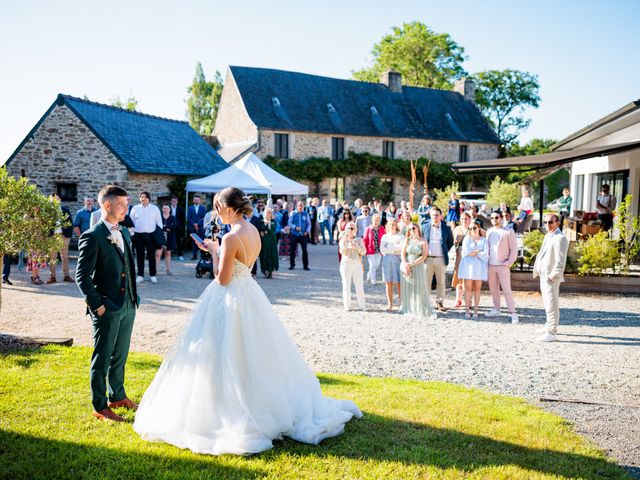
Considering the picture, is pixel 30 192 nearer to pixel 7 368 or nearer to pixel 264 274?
pixel 7 368

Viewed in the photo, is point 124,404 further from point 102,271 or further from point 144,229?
point 144,229

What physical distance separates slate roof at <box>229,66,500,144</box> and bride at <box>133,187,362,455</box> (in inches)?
1061

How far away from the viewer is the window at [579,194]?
20844mm

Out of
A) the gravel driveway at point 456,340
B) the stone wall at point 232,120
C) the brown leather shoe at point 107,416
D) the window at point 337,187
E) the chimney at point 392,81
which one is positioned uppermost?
the chimney at point 392,81

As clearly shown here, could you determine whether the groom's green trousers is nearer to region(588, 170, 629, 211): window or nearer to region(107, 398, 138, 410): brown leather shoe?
region(107, 398, 138, 410): brown leather shoe

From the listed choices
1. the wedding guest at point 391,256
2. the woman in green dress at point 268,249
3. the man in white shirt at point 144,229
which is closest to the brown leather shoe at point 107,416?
the wedding guest at point 391,256

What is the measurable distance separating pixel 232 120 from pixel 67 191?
15.4 metres

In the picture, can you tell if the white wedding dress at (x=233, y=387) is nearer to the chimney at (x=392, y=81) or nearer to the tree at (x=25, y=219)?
the tree at (x=25, y=219)

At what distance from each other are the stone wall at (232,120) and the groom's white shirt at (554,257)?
24165 millimetres

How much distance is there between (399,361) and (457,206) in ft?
31.3

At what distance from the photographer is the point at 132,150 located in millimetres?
18609

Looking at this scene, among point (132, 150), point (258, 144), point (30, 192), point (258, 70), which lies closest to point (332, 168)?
point (258, 144)

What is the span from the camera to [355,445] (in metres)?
3.96

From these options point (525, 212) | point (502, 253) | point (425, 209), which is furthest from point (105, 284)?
point (525, 212)
